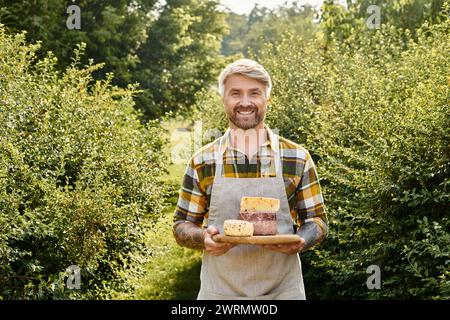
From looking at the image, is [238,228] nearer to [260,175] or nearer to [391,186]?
[260,175]

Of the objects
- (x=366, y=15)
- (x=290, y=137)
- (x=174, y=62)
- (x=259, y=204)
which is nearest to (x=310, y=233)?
(x=259, y=204)

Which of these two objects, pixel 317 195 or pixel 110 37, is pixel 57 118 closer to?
pixel 317 195

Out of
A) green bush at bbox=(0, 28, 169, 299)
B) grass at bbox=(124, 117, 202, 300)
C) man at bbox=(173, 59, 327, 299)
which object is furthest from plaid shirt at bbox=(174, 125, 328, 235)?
grass at bbox=(124, 117, 202, 300)

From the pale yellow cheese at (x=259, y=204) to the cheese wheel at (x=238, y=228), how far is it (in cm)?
9

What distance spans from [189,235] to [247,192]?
1.00ft

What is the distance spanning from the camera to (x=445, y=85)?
546 centimetres

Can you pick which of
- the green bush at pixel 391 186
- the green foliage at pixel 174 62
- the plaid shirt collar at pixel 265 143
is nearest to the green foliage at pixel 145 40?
the green foliage at pixel 174 62

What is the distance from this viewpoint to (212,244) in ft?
9.25

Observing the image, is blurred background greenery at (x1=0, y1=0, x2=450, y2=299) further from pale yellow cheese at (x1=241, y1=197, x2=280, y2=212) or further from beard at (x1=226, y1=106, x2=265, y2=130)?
beard at (x1=226, y1=106, x2=265, y2=130)

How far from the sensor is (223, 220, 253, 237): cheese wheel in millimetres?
2801

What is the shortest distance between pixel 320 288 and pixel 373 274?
174cm

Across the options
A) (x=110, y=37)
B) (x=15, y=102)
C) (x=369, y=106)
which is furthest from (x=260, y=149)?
(x=110, y=37)

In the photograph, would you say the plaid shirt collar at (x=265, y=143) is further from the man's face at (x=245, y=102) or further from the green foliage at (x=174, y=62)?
the green foliage at (x=174, y=62)

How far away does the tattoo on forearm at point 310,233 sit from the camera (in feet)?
9.48
